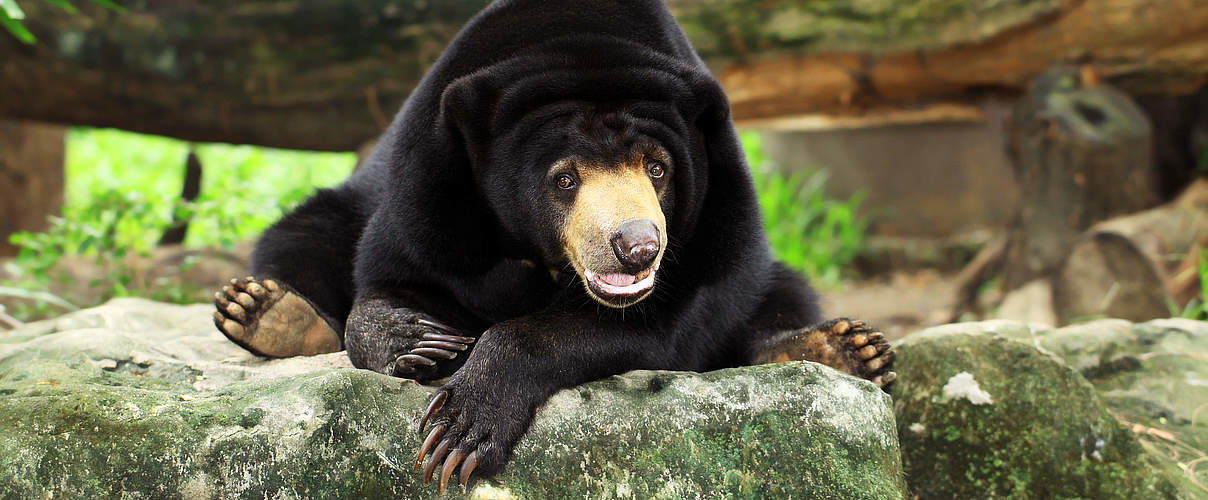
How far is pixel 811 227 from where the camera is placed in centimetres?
930

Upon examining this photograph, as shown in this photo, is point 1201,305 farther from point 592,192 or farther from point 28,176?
point 28,176

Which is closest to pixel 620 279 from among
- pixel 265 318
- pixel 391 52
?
pixel 265 318

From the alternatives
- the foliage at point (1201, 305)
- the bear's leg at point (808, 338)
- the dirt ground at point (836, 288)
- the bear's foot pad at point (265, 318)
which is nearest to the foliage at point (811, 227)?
the dirt ground at point (836, 288)

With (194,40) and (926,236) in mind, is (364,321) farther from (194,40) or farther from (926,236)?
(926,236)

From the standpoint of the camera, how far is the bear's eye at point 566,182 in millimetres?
2508

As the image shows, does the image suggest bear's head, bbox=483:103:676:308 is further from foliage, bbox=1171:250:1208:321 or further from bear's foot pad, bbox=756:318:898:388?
foliage, bbox=1171:250:1208:321

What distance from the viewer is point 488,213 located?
275 centimetres

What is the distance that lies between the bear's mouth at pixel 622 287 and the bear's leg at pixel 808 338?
655 mm

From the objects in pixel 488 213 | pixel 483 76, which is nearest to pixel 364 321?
pixel 488 213

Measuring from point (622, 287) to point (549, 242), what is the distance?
0.30 metres

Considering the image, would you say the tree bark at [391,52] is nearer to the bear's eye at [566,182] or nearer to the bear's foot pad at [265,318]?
the bear's foot pad at [265,318]

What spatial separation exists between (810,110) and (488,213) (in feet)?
13.2

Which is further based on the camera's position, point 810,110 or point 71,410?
point 810,110

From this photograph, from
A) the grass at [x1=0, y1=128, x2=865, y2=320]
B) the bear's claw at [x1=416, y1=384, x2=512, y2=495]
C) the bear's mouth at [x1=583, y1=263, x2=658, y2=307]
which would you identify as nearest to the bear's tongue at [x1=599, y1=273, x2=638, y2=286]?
the bear's mouth at [x1=583, y1=263, x2=658, y2=307]
